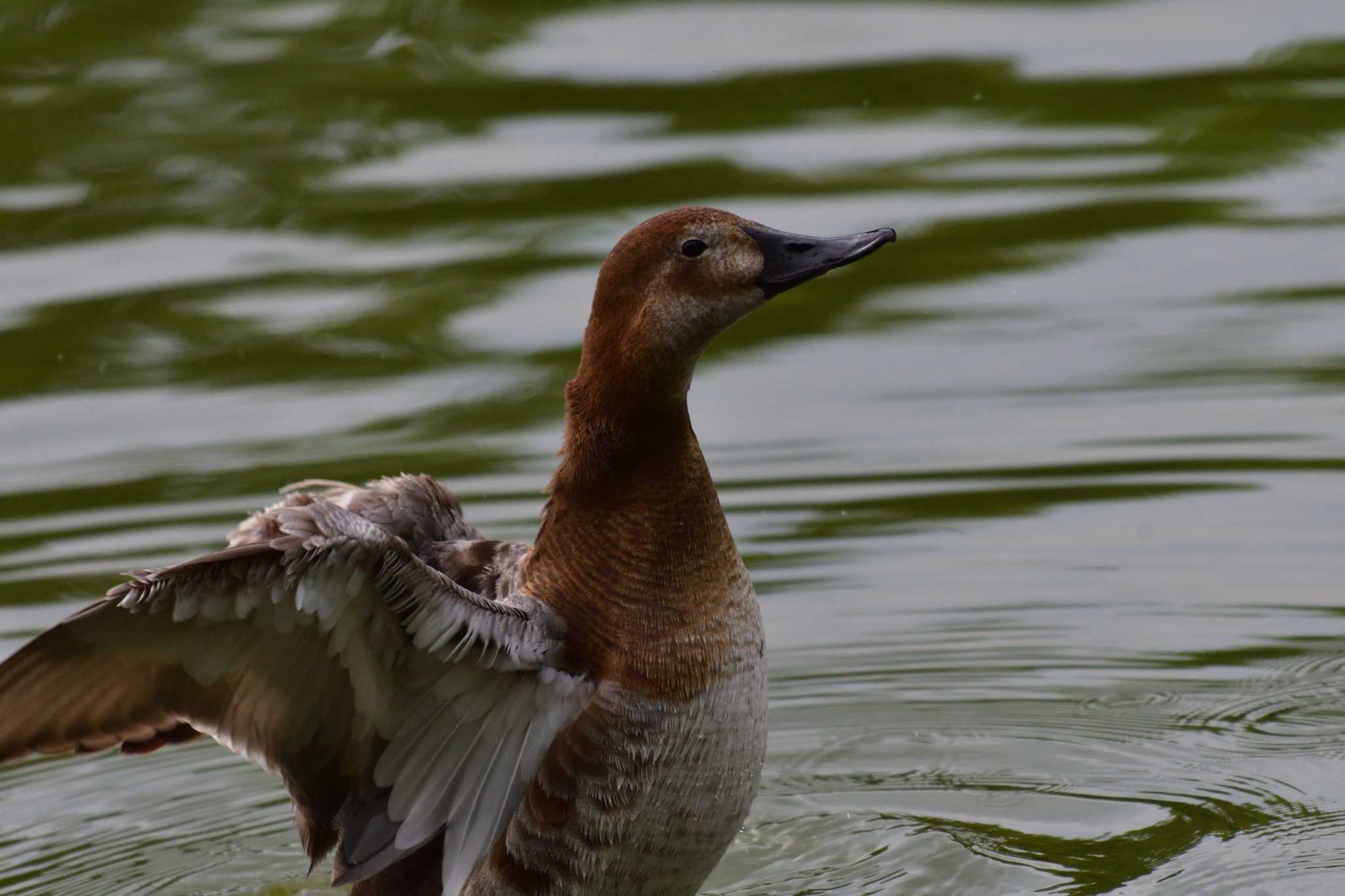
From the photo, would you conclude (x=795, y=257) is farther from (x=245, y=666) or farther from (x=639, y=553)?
(x=245, y=666)

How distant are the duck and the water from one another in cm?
85

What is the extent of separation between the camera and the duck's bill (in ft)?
19.2

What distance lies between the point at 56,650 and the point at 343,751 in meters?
0.94

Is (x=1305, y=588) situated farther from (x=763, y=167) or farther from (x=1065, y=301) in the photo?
(x=763, y=167)

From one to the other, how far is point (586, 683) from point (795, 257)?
1.26 meters

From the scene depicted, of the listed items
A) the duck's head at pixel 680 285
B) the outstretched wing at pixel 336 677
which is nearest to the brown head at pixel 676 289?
the duck's head at pixel 680 285

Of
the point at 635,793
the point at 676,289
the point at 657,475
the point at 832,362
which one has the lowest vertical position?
the point at 635,793

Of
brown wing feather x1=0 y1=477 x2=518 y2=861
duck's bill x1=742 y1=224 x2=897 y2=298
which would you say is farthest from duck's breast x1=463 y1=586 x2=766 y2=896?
duck's bill x1=742 y1=224 x2=897 y2=298

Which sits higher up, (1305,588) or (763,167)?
(763,167)

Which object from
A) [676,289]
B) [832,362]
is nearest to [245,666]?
[676,289]

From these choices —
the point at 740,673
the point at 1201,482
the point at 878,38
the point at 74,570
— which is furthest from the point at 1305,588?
the point at 878,38

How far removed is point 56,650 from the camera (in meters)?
5.09

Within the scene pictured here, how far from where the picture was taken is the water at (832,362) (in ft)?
22.7

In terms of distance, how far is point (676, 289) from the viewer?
5785 millimetres
